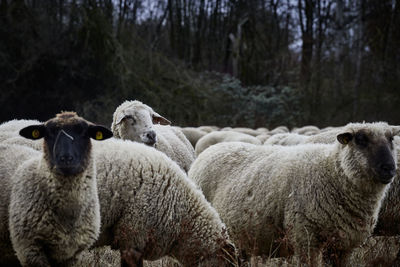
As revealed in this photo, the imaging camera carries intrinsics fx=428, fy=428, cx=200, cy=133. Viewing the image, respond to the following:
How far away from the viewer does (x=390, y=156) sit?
12.3 ft

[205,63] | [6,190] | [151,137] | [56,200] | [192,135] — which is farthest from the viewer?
[205,63]

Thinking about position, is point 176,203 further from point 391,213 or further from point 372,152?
point 391,213

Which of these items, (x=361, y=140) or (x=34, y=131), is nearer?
(x=34, y=131)

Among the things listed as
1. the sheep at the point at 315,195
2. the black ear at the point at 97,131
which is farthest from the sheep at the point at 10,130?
the sheep at the point at 315,195

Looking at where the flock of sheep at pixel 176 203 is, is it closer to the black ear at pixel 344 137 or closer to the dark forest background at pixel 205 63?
the black ear at pixel 344 137

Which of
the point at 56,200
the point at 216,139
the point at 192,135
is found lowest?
the point at 192,135

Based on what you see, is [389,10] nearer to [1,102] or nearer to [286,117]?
[286,117]

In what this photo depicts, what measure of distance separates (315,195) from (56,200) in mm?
2238

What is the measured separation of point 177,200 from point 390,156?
1.90 m

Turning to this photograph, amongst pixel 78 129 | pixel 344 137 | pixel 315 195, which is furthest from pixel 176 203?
pixel 344 137

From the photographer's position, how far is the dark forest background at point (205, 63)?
17078 mm

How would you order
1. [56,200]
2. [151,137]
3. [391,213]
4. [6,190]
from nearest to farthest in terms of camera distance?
[56,200] → [6,190] → [391,213] → [151,137]

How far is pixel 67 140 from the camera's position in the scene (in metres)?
3.21

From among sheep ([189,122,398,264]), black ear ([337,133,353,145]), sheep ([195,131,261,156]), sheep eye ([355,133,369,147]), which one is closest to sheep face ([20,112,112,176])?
sheep ([189,122,398,264])
